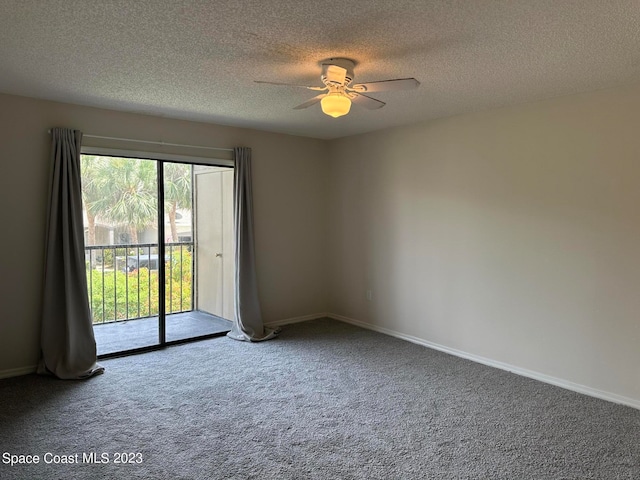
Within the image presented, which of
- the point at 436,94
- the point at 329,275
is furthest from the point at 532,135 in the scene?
the point at 329,275

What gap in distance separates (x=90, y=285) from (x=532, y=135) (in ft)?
15.0

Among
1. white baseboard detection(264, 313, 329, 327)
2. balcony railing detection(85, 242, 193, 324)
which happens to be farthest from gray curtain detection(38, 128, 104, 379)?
white baseboard detection(264, 313, 329, 327)

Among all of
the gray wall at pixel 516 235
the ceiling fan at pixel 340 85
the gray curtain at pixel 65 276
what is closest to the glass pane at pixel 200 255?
the gray curtain at pixel 65 276

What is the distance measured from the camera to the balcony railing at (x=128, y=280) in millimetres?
5004

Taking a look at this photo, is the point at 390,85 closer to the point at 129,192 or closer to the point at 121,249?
the point at 129,192

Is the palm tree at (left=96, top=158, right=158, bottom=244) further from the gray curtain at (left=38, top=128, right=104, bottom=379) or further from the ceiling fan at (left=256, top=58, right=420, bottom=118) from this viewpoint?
the ceiling fan at (left=256, top=58, right=420, bottom=118)

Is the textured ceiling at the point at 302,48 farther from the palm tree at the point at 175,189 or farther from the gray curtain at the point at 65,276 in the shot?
the palm tree at the point at 175,189

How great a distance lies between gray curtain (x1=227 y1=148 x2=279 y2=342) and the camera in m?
5.13

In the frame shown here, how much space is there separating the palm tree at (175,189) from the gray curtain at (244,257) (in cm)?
59

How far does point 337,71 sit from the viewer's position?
2.79 meters

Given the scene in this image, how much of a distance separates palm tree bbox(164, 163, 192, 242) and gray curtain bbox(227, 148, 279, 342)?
59 cm

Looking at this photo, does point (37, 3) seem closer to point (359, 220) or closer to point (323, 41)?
point (323, 41)

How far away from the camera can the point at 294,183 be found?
5.75 m

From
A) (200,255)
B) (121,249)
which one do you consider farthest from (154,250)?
(200,255)
